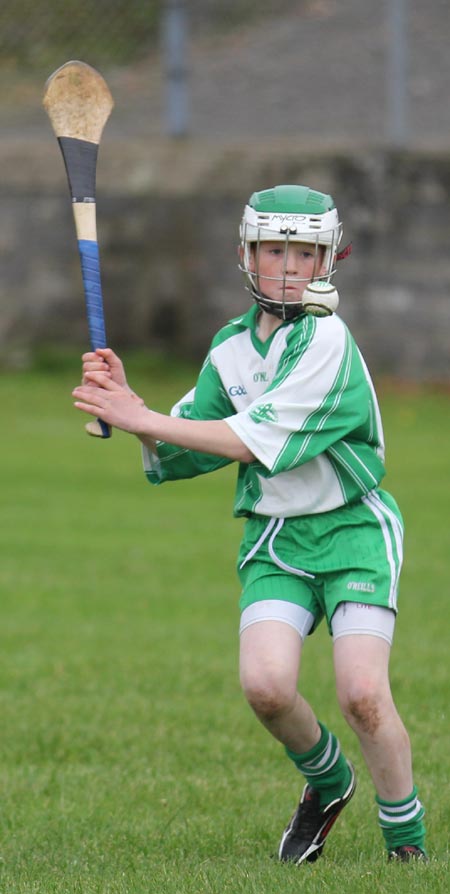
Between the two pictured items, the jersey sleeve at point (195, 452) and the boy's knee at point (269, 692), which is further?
the jersey sleeve at point (195, 452)

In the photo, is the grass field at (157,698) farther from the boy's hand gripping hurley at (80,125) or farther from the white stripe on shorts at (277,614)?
the boy's hand gripping hurley at (80,125)

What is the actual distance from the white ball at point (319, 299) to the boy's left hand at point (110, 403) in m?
0.57

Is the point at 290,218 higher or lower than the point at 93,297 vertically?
higher

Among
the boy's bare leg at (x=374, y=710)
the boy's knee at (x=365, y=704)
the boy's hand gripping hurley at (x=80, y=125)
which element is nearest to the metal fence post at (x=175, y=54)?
the boy's hand gripping hurley at (x=80, y=125)

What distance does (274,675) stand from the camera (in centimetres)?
423

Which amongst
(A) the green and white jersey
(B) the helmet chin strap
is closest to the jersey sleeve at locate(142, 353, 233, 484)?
(A) the green and white jersey

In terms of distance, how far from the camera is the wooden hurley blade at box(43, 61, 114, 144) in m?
4.45

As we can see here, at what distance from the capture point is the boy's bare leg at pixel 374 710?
419 cm

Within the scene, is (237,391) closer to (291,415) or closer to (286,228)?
(291,415)

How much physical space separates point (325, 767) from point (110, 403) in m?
1.32

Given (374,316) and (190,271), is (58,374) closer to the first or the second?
(190,271)

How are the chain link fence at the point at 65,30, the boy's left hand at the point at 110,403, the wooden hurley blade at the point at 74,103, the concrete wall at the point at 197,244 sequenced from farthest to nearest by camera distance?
the chain link fence at the point at 65,30
the concrete wall at the point at 197,244
the wooden hurley blade at the point at 74,103
the boy's left hand at the point at 110,403

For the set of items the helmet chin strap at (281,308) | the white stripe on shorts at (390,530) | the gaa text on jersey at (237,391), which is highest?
the helmet chin strap at (281,308)

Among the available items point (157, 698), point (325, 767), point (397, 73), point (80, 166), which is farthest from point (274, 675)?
point (397, 73)
